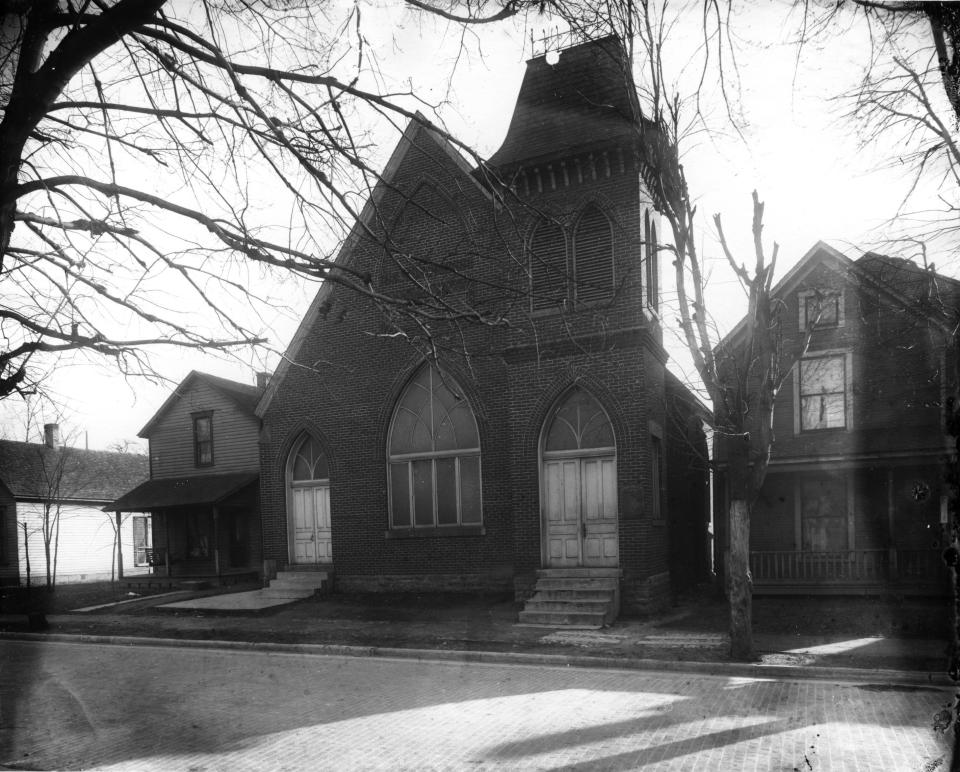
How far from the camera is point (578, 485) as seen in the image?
15961 millimetres

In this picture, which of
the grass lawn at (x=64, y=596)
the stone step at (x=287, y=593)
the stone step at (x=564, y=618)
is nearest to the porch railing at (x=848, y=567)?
the stone step at (x=564, y=618)

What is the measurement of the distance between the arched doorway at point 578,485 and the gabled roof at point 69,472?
62.5ft

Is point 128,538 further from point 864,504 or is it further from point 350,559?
point 864,504

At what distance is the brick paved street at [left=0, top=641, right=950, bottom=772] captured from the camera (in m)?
6.48

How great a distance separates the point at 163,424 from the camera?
29.0m

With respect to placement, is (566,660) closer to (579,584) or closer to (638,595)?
(579,584)

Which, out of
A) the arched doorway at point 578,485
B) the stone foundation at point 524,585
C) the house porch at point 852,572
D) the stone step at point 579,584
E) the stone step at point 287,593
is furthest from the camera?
the stone step at point 287,593

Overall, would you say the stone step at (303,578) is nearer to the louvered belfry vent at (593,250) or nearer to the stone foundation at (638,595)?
the stone foundation at (638,595)

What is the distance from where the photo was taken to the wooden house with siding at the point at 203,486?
86.2 feet

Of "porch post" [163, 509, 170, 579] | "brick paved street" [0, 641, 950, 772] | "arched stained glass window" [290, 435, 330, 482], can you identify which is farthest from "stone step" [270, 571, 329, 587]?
"porch post" [163, 509, 170, 579]

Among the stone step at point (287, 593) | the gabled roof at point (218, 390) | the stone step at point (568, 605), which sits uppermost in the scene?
the gabled roof at point (218, 390)

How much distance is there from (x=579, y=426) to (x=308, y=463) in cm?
813

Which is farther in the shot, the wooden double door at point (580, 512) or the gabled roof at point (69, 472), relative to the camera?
the gabled roof at point (69, 472)

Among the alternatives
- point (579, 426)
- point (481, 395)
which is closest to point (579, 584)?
point (579, 426)
